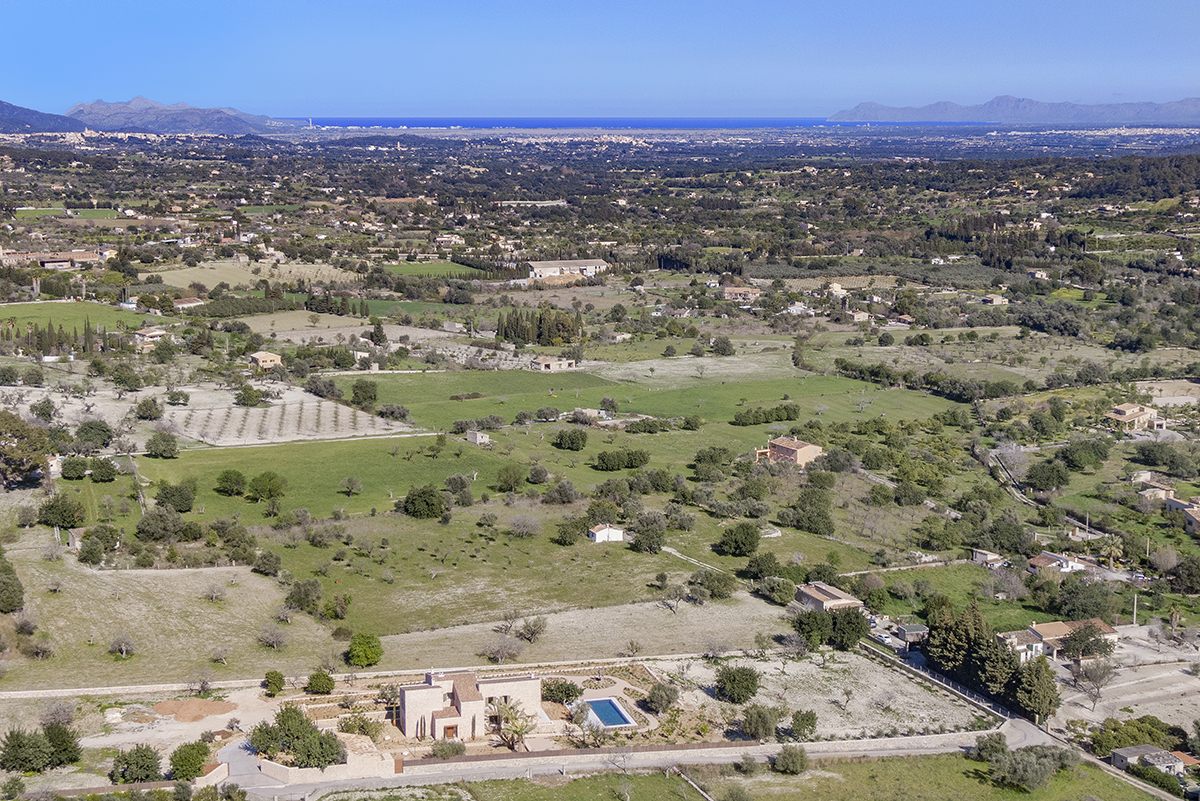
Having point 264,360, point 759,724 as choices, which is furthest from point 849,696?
point 264,360

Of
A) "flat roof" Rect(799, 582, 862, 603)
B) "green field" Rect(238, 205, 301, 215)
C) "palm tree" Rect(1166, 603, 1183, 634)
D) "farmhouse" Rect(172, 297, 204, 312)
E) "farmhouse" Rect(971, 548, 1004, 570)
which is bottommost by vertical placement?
"palm tree" Rect(1166, 603, 1183, 634)

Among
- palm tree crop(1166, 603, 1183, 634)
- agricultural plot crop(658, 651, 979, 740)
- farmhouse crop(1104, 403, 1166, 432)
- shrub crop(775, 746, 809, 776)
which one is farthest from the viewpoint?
farmhouse crop(1104, 403, 1166, 432)

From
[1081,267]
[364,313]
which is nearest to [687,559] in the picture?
[364,313]

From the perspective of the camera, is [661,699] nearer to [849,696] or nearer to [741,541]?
[849,696]

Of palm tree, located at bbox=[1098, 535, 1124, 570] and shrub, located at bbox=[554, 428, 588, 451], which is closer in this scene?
palm tree, located at bbox=[1098, 535, 1124, 570]

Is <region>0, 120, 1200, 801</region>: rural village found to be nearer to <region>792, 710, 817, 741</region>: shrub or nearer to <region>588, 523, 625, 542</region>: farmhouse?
<region>792, 710, 817, 741</region>: shrub

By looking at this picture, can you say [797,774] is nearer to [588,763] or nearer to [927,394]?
[588,763]

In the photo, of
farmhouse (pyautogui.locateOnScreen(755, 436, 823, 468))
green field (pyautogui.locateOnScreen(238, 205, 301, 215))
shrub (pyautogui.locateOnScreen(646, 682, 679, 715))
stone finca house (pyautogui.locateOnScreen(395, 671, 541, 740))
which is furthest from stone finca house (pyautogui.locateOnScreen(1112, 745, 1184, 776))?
green field (pyautogui.locateOnScreen(238, 205, 301, 215))
